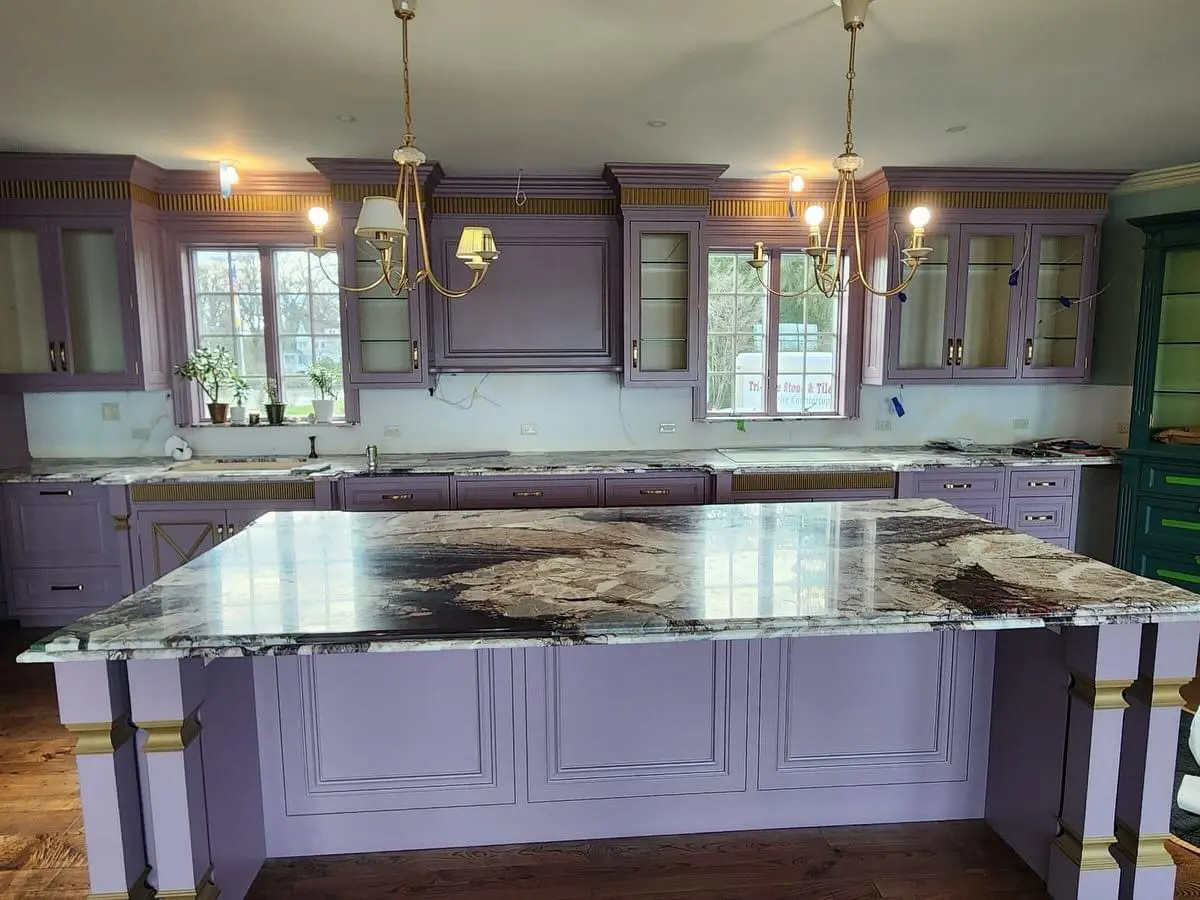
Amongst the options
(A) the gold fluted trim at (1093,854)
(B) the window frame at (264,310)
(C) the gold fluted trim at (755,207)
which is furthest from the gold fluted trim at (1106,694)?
(B) the window frame at (264,310)

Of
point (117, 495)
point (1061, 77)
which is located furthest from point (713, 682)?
point (117, 495)

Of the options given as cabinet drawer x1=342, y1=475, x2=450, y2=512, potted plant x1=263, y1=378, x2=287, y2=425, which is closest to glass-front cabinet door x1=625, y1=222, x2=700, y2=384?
cabinet drawer x1=342, y1=475, x2=450, y2=512

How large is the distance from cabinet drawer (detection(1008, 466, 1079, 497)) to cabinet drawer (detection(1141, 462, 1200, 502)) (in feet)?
1.09

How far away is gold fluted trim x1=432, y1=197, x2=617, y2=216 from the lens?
4.11 m

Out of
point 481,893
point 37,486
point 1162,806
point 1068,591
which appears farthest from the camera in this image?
point 37,486

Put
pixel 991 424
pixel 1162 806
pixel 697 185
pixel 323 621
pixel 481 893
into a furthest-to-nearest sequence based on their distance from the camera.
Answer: pixel 991 424 → pixel 697 185 → pixel 481 893 → pixel 1162 806 → pixel 323 621

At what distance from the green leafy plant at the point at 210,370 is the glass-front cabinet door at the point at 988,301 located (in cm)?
445

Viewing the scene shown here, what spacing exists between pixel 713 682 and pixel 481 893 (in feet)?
2.83

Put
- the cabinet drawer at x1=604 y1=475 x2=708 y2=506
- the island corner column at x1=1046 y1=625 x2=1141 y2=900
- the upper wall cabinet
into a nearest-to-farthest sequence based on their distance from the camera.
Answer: the island corner column at x1=1046 y1=625 x2=1141 y2=900 < the cabinet drawer at x1=604 y1=475 x2=708 y2=506 < the upper wall cabinet

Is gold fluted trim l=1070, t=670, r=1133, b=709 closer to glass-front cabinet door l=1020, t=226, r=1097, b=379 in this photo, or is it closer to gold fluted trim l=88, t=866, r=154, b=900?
gold fluted trim l=88, t=866, r=154, b=900

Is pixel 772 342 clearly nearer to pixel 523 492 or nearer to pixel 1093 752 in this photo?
pixel 523 492

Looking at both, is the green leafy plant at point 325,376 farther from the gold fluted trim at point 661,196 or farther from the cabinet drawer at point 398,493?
the gold fluted trim at point 661,196

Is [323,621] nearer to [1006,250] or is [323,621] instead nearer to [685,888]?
[685,888]

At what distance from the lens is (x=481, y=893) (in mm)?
1903
